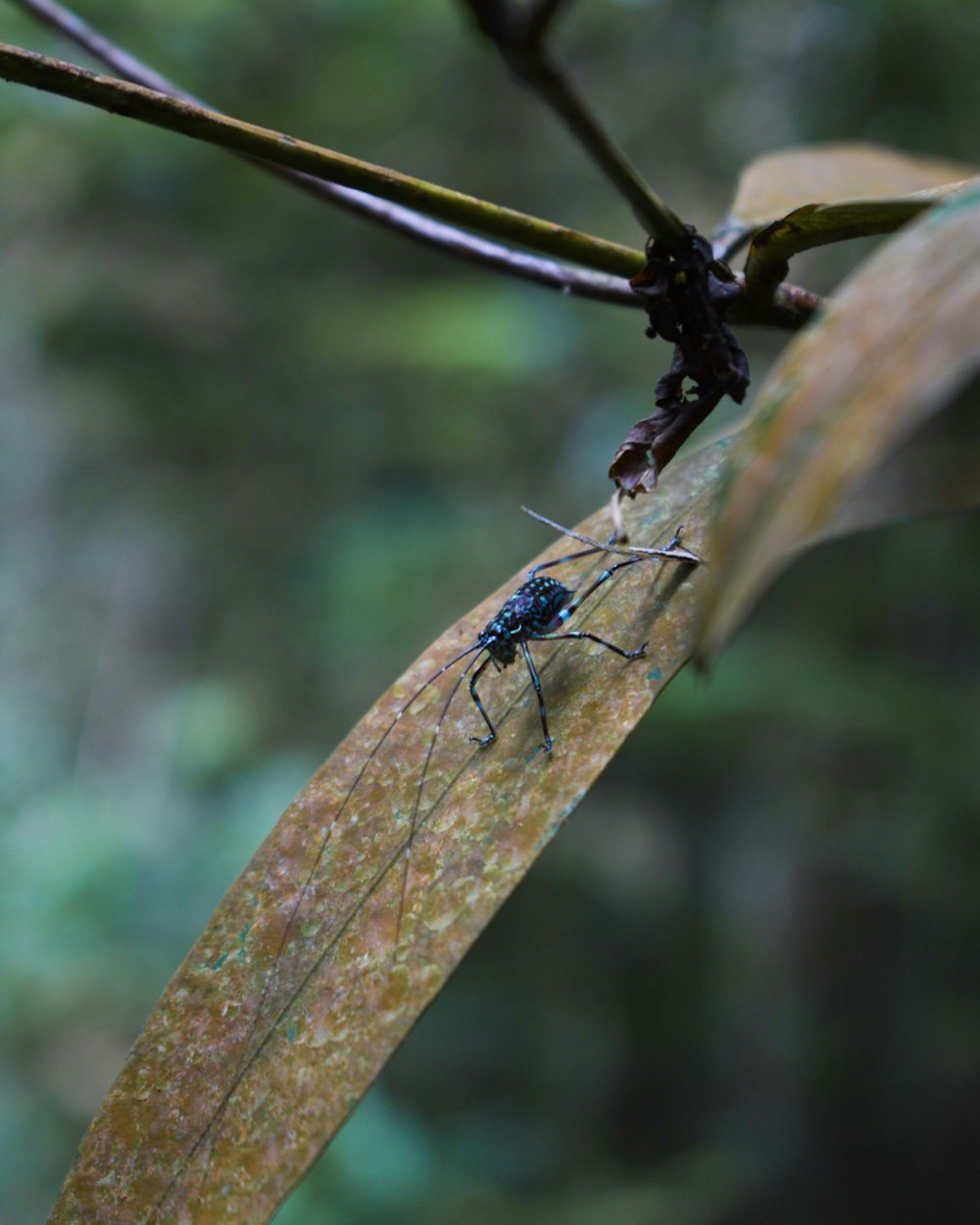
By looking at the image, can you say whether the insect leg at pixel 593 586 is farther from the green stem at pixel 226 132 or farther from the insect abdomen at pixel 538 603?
the green stem at pixel 226 132

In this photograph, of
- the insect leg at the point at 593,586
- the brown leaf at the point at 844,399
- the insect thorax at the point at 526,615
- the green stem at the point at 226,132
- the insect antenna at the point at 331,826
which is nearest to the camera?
the brown leaf at the point at 844,399

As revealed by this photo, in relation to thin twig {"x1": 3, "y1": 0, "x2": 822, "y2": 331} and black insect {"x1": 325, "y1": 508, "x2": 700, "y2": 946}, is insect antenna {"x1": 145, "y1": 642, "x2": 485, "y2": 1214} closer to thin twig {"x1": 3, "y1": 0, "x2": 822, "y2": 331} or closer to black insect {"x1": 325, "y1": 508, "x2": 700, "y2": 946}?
black insect {"x1": 325, "y1": 508, "x2": 700, "y2": 946}

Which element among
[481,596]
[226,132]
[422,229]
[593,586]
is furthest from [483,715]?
[481,596]

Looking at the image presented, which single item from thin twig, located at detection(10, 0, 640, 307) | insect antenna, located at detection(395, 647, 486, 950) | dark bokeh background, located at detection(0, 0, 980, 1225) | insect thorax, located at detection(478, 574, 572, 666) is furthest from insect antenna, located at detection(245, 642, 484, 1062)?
dark bokeh background, located at detection(0, 0, 980, 1225)

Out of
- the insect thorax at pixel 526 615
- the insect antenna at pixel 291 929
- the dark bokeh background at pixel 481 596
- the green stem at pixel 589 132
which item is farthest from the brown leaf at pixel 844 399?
the dark bokeh background at pixel 481 596

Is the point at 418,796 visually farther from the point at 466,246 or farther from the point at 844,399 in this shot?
the point at 466,246

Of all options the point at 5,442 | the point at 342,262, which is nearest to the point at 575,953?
the point at 342,262

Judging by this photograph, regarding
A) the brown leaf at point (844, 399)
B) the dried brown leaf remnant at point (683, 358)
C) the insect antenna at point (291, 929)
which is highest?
the dried brown leaf remnant at point (683, 358)
